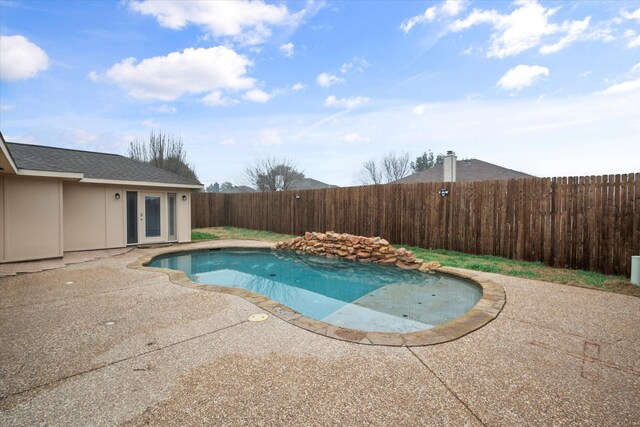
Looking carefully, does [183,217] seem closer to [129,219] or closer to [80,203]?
[129,219]

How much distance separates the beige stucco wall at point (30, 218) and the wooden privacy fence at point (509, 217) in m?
7.70

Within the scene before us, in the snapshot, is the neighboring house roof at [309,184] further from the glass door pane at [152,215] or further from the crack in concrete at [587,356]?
the crack in concrete at [587,356]

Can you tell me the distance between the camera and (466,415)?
183 cm

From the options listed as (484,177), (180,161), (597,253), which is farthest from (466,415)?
(180,161)

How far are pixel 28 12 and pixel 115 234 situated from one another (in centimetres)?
588

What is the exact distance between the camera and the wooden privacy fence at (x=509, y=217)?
548cm

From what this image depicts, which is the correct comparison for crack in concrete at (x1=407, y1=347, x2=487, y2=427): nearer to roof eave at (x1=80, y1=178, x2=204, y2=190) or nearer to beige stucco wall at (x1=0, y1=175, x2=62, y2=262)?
beige stucco wall at (x1=0, y1=175, x2=62, y2=262)

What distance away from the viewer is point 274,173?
80.6 feet

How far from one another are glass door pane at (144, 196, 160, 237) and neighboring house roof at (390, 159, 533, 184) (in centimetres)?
1149

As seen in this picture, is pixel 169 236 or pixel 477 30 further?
pixel 169 236

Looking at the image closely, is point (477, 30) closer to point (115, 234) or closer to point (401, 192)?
point (401, 192)

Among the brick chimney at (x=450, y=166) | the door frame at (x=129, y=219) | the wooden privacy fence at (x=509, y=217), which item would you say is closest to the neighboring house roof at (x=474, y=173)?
the brick chimney at (x=450, y=166)

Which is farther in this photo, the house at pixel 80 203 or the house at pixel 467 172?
the house at pixel 467 172

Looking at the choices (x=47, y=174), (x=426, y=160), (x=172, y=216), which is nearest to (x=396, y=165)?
(x=426, y=160)
